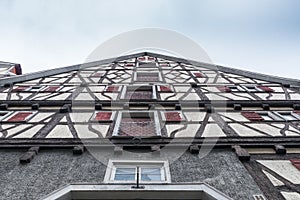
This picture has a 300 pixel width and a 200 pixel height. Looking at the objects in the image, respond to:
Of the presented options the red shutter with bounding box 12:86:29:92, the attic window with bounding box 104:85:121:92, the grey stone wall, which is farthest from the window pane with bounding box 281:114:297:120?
the red shutter with bounding box 12:86:29:92

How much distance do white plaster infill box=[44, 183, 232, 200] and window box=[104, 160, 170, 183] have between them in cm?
77

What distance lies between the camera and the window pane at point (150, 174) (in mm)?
5213

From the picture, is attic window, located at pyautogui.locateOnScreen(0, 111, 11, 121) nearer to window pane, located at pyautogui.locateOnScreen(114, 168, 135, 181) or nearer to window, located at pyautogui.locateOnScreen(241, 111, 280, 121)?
window pane, located at pyautogui.locateOnScreen(114, 168, 135, 181)

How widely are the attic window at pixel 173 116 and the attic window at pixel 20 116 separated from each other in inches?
129

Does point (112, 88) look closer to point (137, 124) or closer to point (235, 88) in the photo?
point (137, 124)

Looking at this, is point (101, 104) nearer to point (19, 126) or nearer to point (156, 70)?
point (19, 126)

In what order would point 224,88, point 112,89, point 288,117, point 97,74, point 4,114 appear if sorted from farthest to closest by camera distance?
point 97,74 < point 224,88 < point 112,89 < point 4,114 < point 288,117

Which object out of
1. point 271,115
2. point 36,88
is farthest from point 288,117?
point 36,88

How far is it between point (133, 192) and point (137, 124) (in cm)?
332

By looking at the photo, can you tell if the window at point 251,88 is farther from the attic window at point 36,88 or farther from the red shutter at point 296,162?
the attic window at point 36,88

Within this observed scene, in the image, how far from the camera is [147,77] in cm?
1154

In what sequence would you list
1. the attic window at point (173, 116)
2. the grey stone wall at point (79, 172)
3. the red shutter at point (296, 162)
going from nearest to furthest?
1. the grey stone wall at point (79, 172)
2. the red shutter at point (296, 162)
3. the attic window at point (173, 116)

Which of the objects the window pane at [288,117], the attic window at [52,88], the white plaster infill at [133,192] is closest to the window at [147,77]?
→ the attic window at [52,88]

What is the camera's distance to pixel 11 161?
18.6 feet
